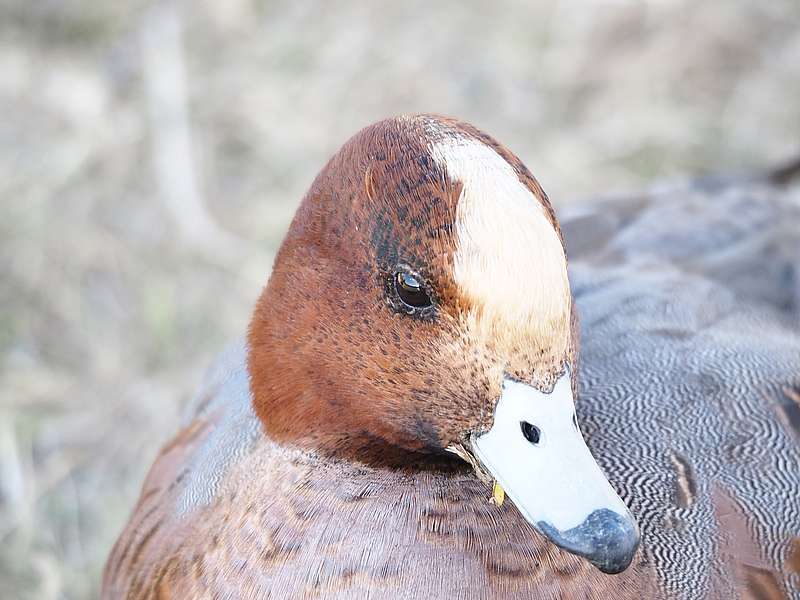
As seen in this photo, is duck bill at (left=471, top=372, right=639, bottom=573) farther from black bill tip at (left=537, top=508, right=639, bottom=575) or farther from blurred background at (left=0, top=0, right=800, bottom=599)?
blurred background at (left=0, top=0, right=800, bottom=599)

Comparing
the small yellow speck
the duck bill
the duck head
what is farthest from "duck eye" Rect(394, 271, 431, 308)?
the small yellow speck

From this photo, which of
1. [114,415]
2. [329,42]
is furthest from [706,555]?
[329,42]

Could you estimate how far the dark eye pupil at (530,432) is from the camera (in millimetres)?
1076

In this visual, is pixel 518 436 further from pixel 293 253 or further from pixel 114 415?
pixel 114 415

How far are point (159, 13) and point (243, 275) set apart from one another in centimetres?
109

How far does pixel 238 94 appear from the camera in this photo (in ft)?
11.1

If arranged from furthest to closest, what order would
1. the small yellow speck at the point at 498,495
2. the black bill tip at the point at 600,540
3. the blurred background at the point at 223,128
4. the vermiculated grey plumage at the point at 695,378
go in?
the blurred background at the point at 223,128 → the vermiculated grey plumage at the point at 695,378 → the small yellow speck at the point at 498,495 → the black bill tip at the point at 600,540

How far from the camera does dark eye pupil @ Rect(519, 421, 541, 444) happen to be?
3.53 ft

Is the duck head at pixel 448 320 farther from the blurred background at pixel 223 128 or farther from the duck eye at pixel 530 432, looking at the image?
the blurred background at pixel 223 128

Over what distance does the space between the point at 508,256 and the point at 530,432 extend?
0.20 m

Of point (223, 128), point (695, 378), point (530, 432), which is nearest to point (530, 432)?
point (530, 432)

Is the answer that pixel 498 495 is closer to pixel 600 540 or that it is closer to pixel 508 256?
pixel 600 540

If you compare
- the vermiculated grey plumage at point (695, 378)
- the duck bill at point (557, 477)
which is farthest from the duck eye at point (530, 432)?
the vermiculated grey plumage at point (695, 378)

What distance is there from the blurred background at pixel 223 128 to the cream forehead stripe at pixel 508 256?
1.64 meters
